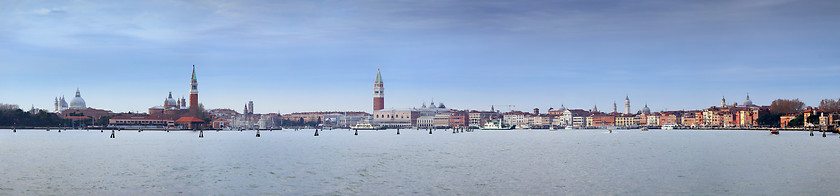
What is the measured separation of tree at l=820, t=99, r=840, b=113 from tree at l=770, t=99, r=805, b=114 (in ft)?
36.4

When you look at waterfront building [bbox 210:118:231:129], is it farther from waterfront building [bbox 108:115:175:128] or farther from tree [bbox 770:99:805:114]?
tree [bbox 770:99:805:114]

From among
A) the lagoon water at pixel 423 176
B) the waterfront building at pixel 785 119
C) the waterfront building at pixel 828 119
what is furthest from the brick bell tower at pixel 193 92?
the lagoon water at pixel 423 176

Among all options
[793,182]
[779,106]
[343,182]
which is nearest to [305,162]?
[343,182]

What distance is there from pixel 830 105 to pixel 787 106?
1826 cm

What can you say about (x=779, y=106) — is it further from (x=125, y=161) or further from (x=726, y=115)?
(x=125, y=161)

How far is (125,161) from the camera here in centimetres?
3866

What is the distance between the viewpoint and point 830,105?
147375 mm

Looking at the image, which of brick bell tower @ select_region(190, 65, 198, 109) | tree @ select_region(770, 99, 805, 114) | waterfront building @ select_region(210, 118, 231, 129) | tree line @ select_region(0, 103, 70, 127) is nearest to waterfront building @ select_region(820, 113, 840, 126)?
tree @ select_region(770, 99, 805, 114)

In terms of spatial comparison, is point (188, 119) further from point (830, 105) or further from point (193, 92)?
point (830, 105)

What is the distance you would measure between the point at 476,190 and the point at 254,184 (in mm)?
7497

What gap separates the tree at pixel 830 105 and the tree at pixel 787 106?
1109 cm

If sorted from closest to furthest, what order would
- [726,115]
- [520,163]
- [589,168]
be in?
1. [589,168]
2. [520,163]
3. [726,115]

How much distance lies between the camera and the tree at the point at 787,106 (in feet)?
541

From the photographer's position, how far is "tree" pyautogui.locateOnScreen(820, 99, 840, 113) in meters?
142
